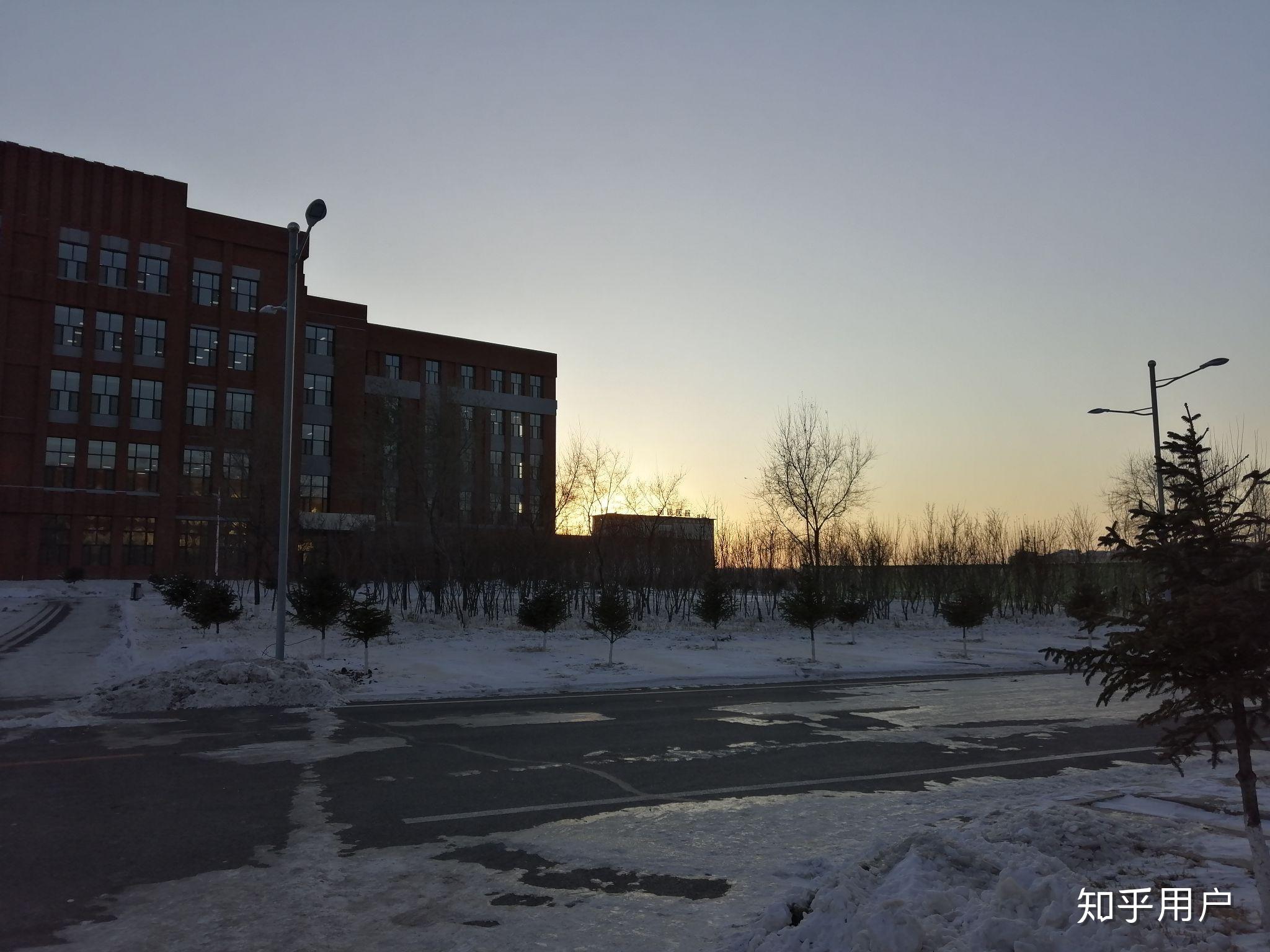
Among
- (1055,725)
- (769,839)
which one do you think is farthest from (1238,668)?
(1055,725)

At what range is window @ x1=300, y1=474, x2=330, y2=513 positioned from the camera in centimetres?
6800

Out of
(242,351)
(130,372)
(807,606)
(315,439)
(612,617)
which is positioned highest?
(242,351)

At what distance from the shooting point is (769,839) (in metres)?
6.57

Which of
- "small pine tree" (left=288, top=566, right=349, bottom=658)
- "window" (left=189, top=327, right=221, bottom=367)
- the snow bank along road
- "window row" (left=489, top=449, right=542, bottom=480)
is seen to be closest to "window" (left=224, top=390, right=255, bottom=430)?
"window" (left=189, top=327, right=221, bottom=367)

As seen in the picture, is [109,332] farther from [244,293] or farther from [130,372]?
[244,293]

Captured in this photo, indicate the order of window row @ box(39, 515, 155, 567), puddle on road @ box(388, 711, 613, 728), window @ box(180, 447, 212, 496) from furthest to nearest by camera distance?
window @ box(180, 447, 212, 496) → window row @ box(39, 515, 155, 567) → puddle on road @ box(388, 711, 613, 728)

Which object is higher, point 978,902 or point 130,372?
point 130,372

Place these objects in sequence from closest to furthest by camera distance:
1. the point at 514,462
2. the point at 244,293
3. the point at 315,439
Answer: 1. the point at 244,293
2. the point at 315,439
3. the point at 514,462

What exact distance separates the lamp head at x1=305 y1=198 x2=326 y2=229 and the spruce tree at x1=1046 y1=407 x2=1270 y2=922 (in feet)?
48.3

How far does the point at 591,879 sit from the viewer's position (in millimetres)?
5680

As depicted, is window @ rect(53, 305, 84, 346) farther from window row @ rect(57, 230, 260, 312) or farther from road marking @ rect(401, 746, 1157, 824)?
road marking @ rect(401, 746, 1157, 824)

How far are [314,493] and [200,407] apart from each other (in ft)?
35.9

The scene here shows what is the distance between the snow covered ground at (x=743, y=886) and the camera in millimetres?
A: 4184

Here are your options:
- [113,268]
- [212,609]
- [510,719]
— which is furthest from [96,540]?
[510,719]
